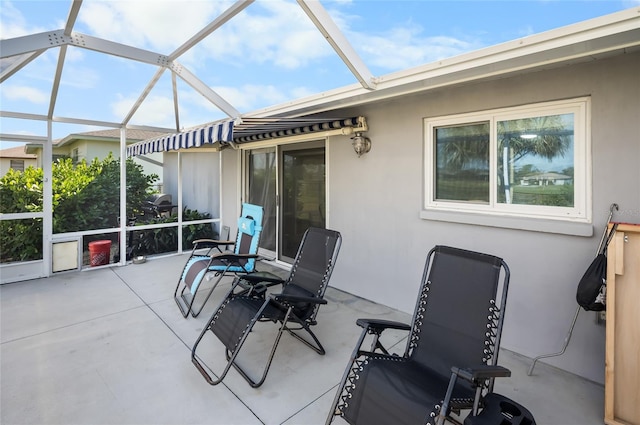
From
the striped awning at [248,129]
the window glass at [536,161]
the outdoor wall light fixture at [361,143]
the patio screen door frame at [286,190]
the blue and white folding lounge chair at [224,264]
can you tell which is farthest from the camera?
the patio screen door frame at [286,190]

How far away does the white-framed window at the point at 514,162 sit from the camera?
3652 mm

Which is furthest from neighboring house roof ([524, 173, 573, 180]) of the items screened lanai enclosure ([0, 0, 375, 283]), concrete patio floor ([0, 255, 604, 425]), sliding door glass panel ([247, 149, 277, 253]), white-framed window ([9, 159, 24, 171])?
white-framed window ([9, 159, 24, 171])

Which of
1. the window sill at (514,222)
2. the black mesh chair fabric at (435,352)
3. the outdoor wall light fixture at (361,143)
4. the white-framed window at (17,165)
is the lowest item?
the black mesh chair fabric at (435,352)

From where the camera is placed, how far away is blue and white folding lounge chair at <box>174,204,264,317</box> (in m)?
5.23

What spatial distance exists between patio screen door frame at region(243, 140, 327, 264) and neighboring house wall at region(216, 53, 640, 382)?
0.62 metres

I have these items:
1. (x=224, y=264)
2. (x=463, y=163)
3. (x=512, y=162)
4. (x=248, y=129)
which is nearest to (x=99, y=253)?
(x=224, y=264)

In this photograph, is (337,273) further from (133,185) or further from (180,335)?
(133,185)

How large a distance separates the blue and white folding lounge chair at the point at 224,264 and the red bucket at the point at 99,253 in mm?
2817

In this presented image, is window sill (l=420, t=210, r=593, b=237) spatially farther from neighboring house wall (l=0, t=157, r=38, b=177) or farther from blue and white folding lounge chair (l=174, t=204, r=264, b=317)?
neighboring house wall (l=0, t=157, r=38, b=177)

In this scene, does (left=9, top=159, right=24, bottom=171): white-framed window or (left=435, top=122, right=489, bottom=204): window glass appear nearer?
(left=435, top=122, right=489, bottom=204): window glass

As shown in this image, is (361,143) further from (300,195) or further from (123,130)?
(123,130)

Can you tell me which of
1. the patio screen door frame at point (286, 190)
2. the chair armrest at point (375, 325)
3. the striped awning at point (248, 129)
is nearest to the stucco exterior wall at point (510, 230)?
the striped awning at point (248, 129)

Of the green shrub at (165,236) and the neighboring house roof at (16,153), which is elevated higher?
the neighboring house roof at (16,153)

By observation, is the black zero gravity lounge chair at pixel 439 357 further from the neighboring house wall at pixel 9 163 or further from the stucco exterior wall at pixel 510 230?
the neighboring house wall at pixel 9 163
